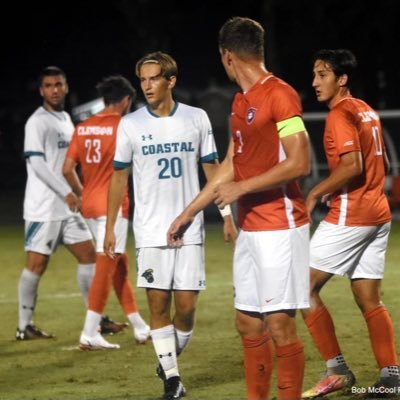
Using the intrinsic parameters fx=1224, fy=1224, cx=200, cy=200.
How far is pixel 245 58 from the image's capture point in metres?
6.18

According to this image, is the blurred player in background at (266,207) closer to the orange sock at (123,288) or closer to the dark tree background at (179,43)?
the orange sock at (123,288)

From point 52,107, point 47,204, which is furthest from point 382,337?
point 52,107

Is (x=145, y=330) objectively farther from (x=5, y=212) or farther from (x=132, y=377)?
(x=5, y=212)

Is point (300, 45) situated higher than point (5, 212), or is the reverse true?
point (300, 45)

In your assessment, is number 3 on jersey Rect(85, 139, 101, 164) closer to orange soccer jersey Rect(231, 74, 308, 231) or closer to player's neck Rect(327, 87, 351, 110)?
player's neck Rect(327, 87, 351, 110)

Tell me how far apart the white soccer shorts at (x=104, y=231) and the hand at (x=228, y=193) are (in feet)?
11.1

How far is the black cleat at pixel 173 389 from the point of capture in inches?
289

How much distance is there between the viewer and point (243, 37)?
615 cm

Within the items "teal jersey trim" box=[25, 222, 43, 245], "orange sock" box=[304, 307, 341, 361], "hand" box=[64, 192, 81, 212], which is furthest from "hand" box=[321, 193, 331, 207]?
"teal jersey trim" box=[25, 222, 43, 245]

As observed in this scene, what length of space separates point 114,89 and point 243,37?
11.6 feet

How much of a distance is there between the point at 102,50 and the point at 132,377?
52683 millimetres

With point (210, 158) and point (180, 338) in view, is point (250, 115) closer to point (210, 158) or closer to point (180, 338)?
point (210, 158)

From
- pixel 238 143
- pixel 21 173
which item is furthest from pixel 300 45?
pixel 238 143

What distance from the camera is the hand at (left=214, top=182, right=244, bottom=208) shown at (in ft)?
19.7
